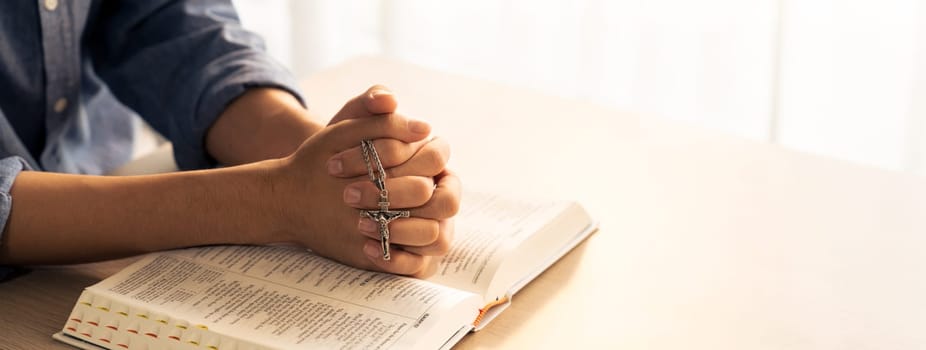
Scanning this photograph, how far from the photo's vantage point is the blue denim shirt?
1022mm

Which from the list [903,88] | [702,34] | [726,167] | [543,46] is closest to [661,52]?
[702,34]

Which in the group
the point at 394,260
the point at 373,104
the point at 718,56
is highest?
the point at 373,104

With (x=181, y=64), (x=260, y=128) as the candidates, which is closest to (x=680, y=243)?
(x=260, y=128)

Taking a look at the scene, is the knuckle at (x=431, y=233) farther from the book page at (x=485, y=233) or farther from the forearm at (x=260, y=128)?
the forearm at (x=260, y=128)

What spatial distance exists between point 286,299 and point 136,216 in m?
0.16

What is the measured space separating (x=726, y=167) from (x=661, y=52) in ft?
3.26

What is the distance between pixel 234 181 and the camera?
0.84 metres

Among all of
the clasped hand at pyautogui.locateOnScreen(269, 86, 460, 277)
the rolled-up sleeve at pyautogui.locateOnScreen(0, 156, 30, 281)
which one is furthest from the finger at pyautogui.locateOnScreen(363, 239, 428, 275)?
the rolled-up sleeve at pyautogui.locateOnScreen(0, 156, 30, 281)

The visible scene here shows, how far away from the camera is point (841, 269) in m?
0.83

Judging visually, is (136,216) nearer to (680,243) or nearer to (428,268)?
(428,268)

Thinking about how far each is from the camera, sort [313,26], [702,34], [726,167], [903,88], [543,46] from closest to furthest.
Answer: [726,167]
[903,88]
[702,34]
[543,46]
[313,26]

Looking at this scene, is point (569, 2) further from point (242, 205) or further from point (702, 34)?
point (242, 205)

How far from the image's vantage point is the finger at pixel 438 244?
80 centimetres

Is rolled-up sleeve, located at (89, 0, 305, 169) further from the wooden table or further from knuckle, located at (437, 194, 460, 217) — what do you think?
knuckle, located at (437, 194, 460, 217)
